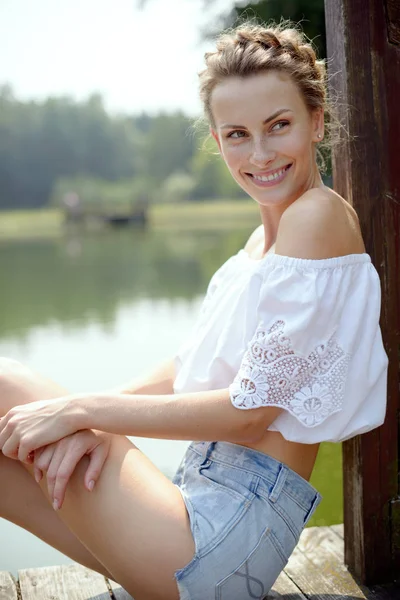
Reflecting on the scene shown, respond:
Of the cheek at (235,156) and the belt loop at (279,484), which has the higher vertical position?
the cheek at (235,156)

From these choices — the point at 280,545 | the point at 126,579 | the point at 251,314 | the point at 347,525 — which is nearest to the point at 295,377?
the point at 251,314

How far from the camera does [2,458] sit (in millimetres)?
1463

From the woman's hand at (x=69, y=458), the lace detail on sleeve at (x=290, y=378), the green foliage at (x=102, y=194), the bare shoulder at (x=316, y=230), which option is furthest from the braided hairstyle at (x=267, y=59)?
the green foliage at (x=102, y=194)

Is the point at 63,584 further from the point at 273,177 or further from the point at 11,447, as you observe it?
the point at 273,177

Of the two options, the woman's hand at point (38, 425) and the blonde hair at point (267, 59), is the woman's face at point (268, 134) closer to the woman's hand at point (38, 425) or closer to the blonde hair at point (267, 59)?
the blonde hair at point (267, 59)

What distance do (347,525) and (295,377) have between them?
0.58 metres

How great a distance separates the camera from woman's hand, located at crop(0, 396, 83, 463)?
131cm

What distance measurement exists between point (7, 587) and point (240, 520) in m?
0.66

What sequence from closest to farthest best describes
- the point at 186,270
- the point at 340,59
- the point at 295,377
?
the point at 295,377, the point at 340,59, the point at 186,270

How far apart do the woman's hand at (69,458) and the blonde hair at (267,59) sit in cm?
68

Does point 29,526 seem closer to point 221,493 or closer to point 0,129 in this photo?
point 221,493

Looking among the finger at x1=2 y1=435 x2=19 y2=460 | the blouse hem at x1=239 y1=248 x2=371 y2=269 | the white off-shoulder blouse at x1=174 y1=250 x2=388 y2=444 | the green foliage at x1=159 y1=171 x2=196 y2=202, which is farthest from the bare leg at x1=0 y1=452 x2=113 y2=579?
the green foliage at x1=159 y1=171 x2=196 y2=202

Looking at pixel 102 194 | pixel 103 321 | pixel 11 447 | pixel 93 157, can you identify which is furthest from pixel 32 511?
pixel 93 157

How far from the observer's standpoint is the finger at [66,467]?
4.27 feet
